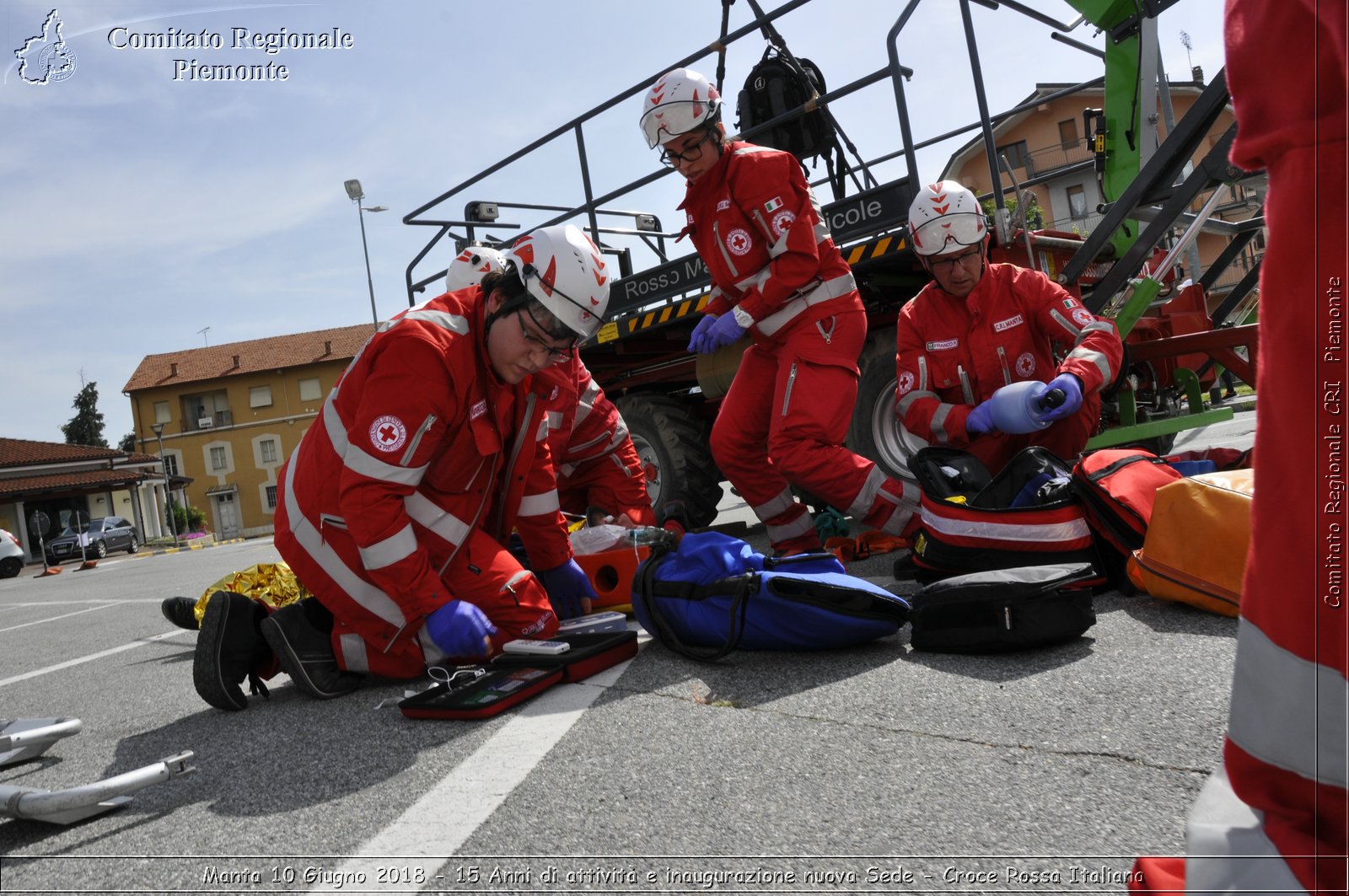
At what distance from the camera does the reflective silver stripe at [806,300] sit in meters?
4.48

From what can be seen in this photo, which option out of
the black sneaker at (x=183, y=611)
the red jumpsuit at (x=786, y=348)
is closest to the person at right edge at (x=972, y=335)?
the red jumpsuit at (x=786, y=348)

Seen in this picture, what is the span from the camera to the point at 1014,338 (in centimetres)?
455

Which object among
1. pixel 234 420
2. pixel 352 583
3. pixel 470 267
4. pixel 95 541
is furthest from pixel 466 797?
pixel 234 420

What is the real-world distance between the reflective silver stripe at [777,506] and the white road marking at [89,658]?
3566 mm

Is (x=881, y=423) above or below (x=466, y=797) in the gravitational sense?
above

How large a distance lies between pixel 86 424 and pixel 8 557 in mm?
67689

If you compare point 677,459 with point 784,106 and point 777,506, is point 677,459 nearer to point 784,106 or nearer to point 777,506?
point 777,506

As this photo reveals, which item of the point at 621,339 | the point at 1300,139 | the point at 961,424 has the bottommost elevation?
the point at 961,424

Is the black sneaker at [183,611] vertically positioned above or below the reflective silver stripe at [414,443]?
below

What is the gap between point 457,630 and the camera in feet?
9.82

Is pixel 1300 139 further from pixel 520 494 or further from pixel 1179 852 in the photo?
pixel 520 494

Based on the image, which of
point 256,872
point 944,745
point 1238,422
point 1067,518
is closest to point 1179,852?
point 944,745

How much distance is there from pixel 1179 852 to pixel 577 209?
632 centimetres

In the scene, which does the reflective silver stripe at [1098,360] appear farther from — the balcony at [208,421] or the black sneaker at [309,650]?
the balcony at [208,421]
